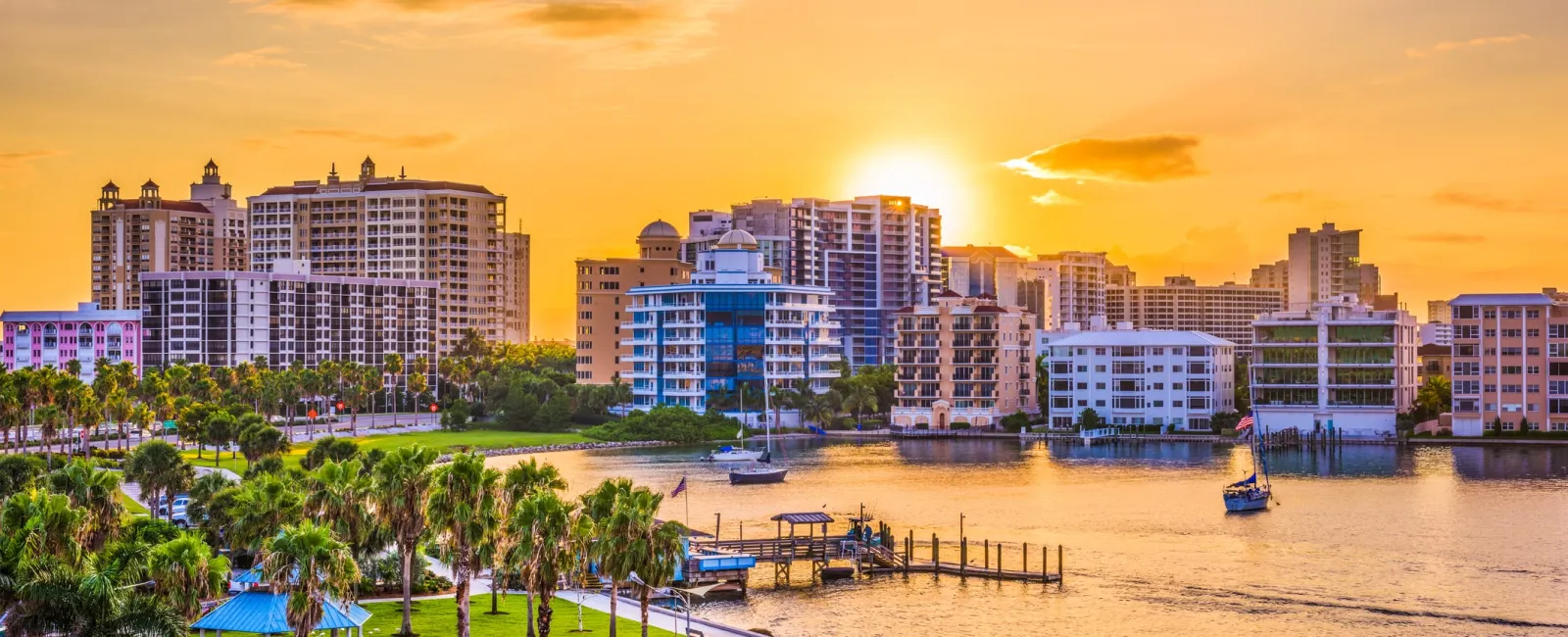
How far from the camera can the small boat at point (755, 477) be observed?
120938 mm

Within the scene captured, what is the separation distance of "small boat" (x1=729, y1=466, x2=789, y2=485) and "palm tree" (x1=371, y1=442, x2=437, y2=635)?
216ft

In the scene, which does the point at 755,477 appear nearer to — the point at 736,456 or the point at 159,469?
the point at 736,456

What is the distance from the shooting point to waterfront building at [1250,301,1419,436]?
514 feet

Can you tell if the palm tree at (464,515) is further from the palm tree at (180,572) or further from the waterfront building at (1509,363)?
the waterfront building at (1509,363)

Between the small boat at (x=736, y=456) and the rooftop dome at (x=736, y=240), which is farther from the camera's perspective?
the rooftop dome at (x=736, y=240)

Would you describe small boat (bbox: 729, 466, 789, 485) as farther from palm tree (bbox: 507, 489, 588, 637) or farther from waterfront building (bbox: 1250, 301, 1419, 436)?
palm tree (bbox: 507, 489, 588, 637)

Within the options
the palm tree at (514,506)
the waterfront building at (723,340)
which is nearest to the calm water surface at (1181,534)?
the palm tree at (514,506)

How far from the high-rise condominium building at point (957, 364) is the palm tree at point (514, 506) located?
121 meters

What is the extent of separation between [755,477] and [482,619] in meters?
63.0

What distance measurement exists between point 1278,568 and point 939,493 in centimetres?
3466

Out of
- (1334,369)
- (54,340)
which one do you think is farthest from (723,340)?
(54,340)

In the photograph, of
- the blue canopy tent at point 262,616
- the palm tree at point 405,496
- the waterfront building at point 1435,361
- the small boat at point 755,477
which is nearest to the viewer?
the blue canopy tent at point 262,616

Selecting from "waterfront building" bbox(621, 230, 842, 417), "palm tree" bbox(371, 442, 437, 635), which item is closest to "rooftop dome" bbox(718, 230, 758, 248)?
"waterfront building" bbox(621, 230, 842, 417)

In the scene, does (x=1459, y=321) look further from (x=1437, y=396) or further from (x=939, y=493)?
(x=939, y=493)
